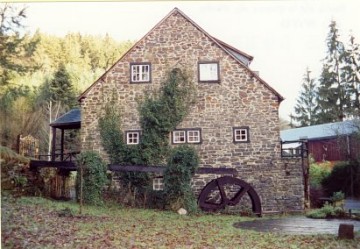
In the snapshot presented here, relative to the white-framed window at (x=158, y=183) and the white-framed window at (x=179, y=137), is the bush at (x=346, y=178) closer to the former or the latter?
the white-framed window at (x=179, y=137)

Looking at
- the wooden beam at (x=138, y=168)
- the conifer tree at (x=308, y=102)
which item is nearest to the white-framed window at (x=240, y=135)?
the wooden beam at (x=138, y=168)

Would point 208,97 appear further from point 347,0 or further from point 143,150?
point 347,0

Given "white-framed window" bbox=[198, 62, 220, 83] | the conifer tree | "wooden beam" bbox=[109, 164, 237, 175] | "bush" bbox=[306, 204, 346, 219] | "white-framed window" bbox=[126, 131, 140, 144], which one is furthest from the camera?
"white-framed window" bbox=[126, 131, 140, 144]

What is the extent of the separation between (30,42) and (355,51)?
472cm

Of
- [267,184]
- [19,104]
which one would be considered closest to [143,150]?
[267,184]

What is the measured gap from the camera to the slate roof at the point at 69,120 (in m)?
6.79

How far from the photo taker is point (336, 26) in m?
6.17

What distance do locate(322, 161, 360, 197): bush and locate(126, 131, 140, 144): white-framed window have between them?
3.86 m

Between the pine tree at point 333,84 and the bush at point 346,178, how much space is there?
736 millimetres

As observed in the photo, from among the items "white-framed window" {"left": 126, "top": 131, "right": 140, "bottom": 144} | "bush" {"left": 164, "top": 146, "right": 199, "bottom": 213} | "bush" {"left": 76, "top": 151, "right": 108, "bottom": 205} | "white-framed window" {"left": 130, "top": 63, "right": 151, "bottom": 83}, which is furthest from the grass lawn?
"white-framed window" {"left": 130, "top": 63, "right": 151, "bottom": 83}

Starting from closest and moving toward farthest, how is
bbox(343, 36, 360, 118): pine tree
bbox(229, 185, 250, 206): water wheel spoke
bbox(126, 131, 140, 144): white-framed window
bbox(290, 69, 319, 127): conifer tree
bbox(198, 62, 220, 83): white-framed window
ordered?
bbox(343, 36, 360, 118): pine tree → bbox(290, 69, 319, 127): conifer tree → bbox(229, 185, 250, 206): water wheel spoke → bbox(198, 62, 220, 83): white-framed window → bbox(126, 131, 140, 144): white-framed window

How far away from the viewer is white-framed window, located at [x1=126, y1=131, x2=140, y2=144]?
8.88 meters

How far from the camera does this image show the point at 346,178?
675cm

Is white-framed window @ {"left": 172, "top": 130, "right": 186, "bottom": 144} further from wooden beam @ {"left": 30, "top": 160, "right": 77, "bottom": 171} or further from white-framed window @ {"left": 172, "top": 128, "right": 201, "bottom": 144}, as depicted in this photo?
wooden beam @ {"left": 30, "top": 160, "right": 77, "bottom": 171}
